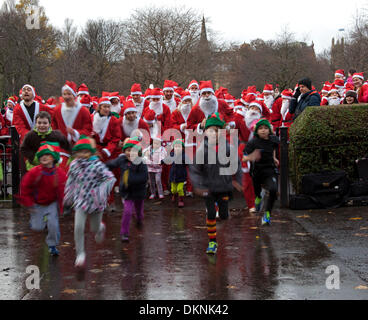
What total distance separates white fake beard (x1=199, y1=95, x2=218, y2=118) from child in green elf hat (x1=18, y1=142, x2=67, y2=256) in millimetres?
4300

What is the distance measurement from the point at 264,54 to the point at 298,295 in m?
49.9

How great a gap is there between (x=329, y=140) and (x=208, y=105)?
2.27 metres

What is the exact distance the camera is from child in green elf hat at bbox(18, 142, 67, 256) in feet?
19.3

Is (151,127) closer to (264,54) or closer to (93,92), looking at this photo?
(93,92)

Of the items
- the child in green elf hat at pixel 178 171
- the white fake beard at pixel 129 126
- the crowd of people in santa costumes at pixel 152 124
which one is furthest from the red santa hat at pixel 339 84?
the white fake beard at pixel 129 126

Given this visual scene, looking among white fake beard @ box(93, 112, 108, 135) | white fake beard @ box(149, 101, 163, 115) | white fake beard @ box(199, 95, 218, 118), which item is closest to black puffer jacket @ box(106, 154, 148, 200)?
white fake beard @ box(93, 112, 108, 135)

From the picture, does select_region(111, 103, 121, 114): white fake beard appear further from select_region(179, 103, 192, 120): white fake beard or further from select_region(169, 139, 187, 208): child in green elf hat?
select_region(169, 139, 187, 208): child in green elf hat

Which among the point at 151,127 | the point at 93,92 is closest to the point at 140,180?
the point at 151,127

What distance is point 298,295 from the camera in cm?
464

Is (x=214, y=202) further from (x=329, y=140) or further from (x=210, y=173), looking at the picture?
(x=329, y=140)

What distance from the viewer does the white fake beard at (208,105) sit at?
987 centimetres

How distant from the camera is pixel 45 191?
19.5ft

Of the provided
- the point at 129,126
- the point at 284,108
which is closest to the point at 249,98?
the point at 284,108

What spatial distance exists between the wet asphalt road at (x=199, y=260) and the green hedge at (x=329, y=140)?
3.18ft
